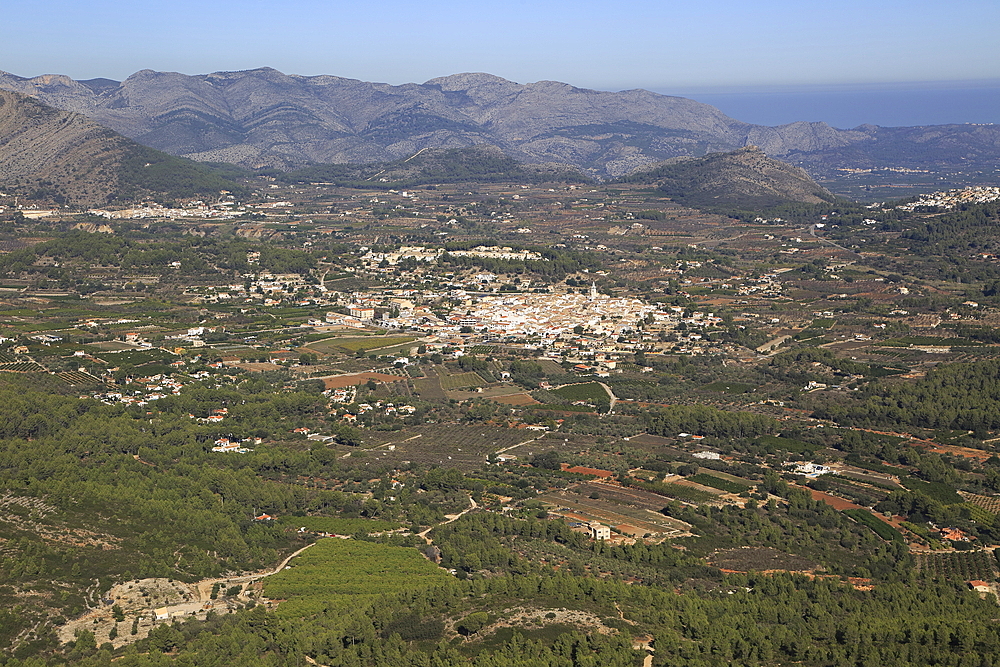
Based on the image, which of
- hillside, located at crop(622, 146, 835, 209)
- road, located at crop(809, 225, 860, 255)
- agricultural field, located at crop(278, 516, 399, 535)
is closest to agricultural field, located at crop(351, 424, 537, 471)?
agricultural field, located at crop(278, 516, 399, 535)

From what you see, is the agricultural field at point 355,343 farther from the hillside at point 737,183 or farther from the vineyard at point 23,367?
the hillside at point 737,183

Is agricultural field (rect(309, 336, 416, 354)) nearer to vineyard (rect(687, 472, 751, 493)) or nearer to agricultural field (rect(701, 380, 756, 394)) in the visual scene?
agricultural field (rect(701, 380, 756, 394))

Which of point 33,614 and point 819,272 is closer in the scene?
point 33,614

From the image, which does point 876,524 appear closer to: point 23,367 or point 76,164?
point 23,367

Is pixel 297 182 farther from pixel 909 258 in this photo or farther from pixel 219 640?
pixel 219 640

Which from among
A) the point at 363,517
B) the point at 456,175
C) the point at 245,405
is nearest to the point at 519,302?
the point at 245,405

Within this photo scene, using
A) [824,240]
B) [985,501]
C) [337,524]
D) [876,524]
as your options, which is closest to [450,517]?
[337,524]
